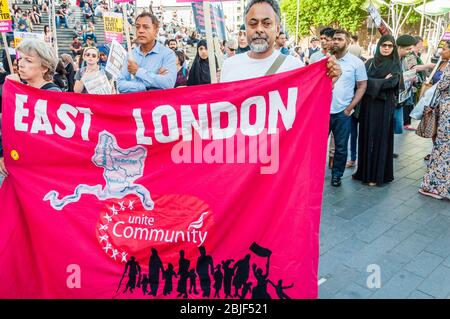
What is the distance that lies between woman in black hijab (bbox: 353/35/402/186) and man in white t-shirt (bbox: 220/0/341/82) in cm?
252

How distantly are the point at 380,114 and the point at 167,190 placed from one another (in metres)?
3.58

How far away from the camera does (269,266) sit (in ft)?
7.56

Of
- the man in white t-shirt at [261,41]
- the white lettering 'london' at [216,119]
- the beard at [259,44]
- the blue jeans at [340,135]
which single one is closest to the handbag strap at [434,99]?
the blue jeans at [340,135]

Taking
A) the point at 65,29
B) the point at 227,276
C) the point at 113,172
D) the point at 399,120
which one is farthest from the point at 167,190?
the point at 65,29

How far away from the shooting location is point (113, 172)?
246 centimetres

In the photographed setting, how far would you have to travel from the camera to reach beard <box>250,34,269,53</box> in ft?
9.32

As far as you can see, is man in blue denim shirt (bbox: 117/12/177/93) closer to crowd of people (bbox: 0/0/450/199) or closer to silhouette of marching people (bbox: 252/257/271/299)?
crowd of people (bbox: 0/0/450/199)

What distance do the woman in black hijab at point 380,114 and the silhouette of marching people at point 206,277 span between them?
3.33 m

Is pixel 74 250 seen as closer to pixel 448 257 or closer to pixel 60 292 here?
pixel 60 292

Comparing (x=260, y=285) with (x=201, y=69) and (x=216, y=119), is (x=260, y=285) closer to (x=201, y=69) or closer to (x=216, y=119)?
(x=216, y=119)

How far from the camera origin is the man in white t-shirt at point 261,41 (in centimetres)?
285

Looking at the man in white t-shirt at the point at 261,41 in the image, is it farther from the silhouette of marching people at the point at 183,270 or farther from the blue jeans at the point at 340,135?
the blue jeans at the point at 340,135

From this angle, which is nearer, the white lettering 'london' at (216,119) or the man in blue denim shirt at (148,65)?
the white lettering 'london' at (216,119)
